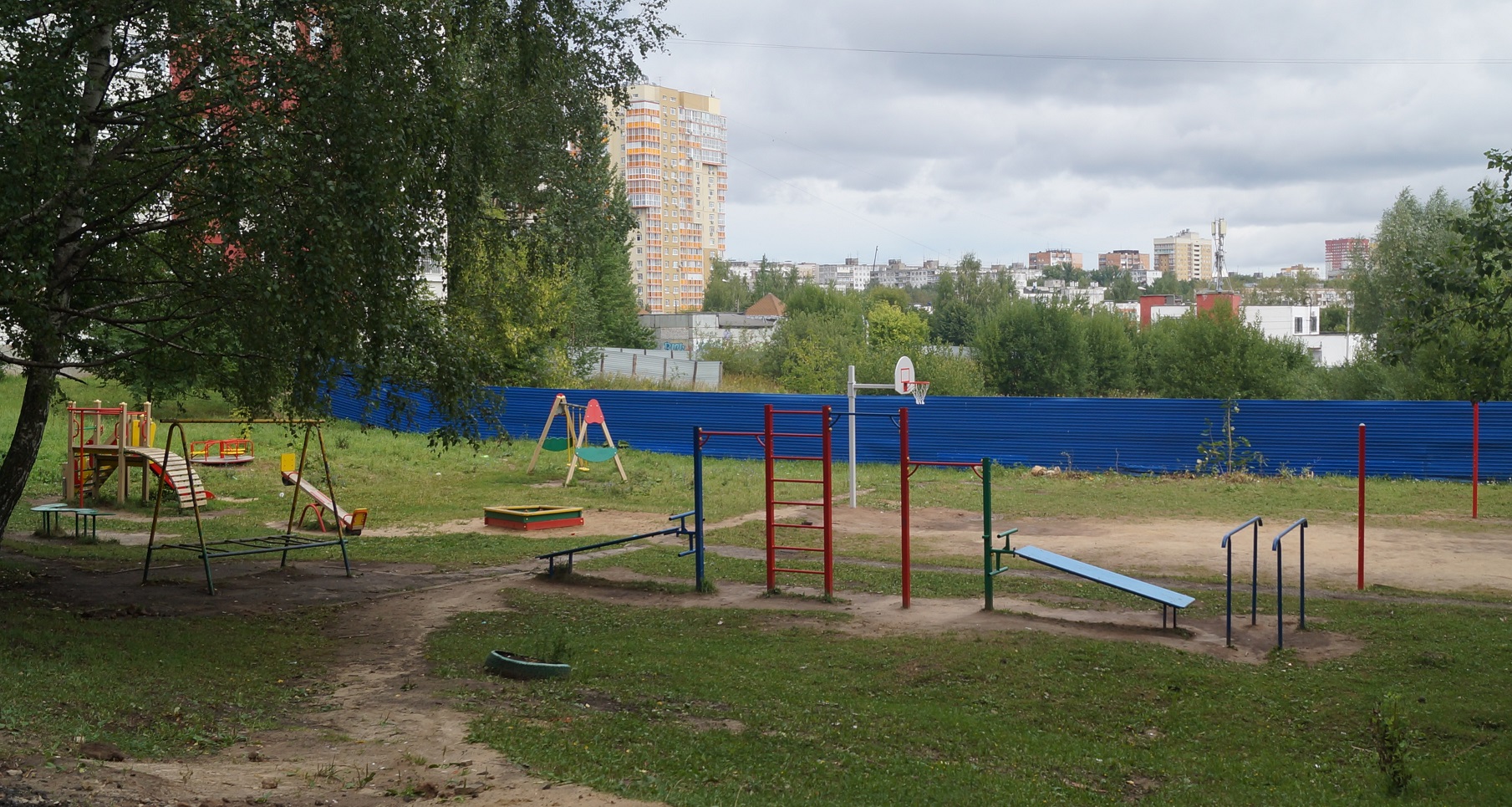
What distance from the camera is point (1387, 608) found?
1034 centimetres

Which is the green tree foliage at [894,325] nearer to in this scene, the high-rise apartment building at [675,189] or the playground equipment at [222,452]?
the playground equipment at [222,452]

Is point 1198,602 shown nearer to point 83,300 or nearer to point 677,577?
point 677,577

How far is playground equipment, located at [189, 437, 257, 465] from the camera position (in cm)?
2089

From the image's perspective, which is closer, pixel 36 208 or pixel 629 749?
pixel 629 749

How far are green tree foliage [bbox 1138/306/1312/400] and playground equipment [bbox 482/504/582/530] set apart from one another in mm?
27104

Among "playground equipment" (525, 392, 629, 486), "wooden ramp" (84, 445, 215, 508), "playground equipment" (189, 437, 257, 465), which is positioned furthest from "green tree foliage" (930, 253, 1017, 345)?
"wooden ramp" (84, 445, 215, 508)

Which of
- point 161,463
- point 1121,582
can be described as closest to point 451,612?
point 1121,582

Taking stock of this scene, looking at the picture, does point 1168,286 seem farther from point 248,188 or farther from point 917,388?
point 248,188

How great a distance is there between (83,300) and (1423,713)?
12068 millimetres

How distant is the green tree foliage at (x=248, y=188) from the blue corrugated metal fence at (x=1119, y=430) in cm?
1210

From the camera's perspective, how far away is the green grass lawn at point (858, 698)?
589cm

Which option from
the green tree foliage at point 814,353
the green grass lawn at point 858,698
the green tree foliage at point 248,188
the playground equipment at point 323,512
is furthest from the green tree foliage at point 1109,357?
the green tree foliage at point 248,188

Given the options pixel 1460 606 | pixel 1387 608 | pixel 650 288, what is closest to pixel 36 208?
pixel 1387 608

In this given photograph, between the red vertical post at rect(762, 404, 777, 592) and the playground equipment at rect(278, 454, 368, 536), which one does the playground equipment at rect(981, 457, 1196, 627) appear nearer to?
the red vertical post at rect(762, 404, 777, 592)
